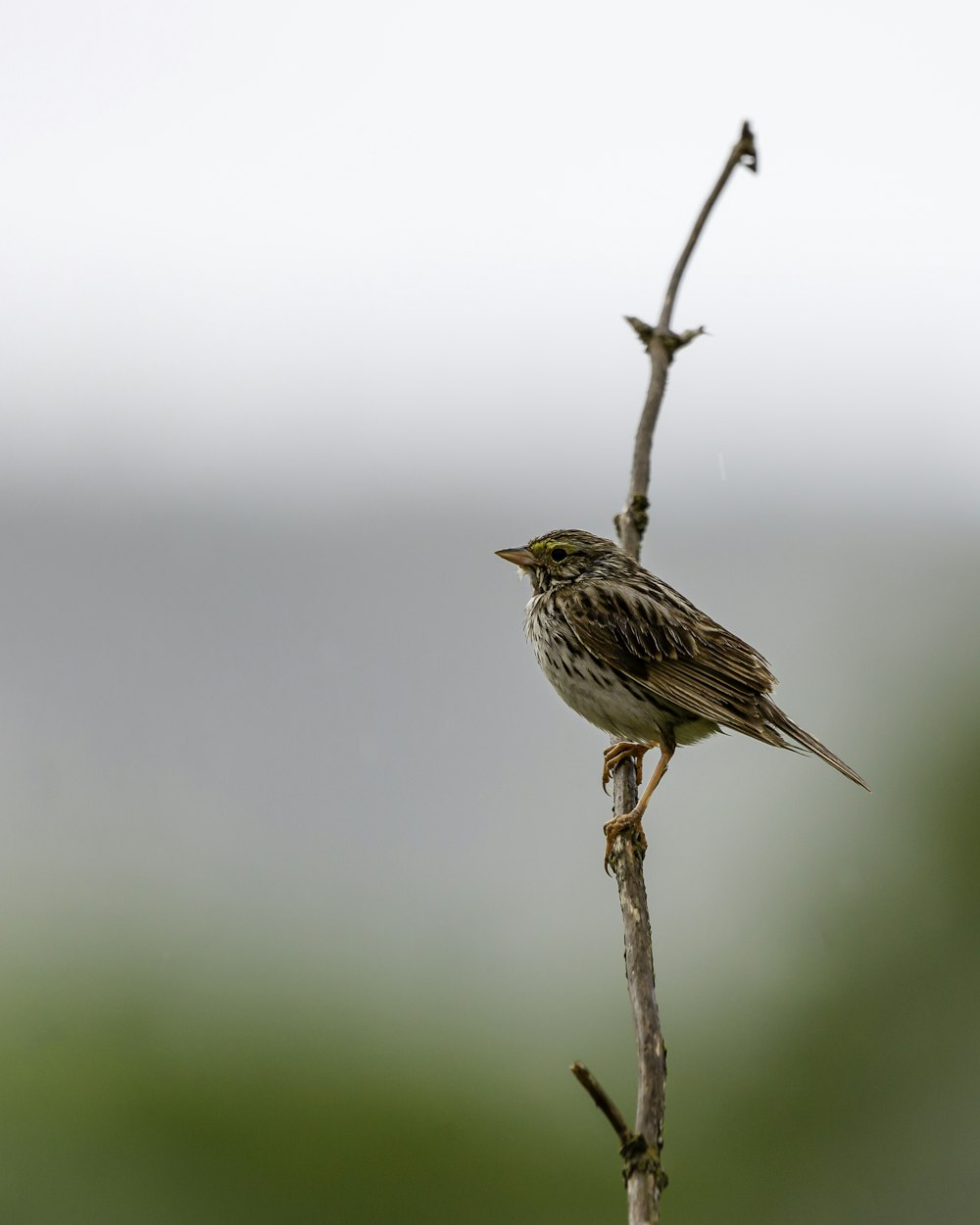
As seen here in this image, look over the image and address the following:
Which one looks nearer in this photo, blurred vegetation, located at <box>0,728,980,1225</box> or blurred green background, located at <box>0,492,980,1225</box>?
blurred vegetation, located at <box>0,728,980,1225</box>

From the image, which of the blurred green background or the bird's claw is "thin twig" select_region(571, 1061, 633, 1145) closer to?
the bird's claw

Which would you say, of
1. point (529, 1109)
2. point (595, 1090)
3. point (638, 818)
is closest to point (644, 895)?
point (638, 818)

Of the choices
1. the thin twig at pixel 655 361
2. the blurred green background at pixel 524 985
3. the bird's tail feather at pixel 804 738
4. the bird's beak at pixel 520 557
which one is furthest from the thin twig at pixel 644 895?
the blurred green background at pixel 524 985

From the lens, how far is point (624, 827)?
17.4 feet

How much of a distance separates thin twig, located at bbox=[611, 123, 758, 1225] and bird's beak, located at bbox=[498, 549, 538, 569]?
1084 millimetres

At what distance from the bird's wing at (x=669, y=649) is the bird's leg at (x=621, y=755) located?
37cm

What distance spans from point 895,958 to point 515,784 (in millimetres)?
51757

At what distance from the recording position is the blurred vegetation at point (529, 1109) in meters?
19.5

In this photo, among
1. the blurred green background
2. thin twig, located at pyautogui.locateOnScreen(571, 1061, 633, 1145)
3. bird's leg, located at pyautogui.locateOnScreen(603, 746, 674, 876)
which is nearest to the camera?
thin twig, located at pyautogui.locateOnScreen(571, 1061, 633, 1145)

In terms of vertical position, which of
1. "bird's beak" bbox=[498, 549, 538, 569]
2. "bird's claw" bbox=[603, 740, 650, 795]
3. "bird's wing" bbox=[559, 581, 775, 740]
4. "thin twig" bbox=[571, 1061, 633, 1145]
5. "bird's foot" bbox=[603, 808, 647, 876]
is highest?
"bird's beak" bbox=[498, 549, 538, 569]

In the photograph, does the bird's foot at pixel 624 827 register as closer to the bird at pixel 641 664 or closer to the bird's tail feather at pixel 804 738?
the bird at pixel 641 664

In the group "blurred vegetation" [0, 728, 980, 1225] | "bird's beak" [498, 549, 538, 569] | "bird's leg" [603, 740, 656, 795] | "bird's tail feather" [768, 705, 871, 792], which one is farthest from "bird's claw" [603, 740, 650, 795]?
"blurred vegetation" [0, 728, 980, 1225]

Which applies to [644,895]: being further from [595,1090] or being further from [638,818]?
[595,1090]

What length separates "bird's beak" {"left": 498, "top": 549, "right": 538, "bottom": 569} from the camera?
730 cm
